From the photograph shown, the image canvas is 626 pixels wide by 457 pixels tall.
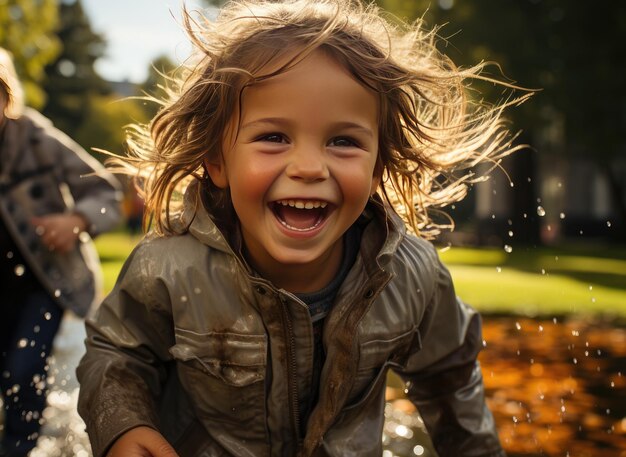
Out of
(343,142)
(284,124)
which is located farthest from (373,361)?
(284,124)

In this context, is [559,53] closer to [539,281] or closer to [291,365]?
[539,281]

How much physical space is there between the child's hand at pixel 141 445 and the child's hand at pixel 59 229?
196cm

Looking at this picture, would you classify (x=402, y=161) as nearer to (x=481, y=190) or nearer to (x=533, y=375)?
(x=533, y=375)

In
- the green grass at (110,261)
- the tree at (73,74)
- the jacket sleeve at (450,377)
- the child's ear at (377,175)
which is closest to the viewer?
the child's ear at (377,175)

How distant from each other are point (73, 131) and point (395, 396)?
134 ft

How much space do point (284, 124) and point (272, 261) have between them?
0.49 m

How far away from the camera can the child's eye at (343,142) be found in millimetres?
2527

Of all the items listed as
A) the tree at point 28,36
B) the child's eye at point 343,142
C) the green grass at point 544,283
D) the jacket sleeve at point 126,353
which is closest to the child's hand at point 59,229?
the jacket sleeve at point 126,353

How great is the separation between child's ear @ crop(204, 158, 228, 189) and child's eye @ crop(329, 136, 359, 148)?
41 cm

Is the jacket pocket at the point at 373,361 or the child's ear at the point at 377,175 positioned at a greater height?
the child's ear at the point at 377,175

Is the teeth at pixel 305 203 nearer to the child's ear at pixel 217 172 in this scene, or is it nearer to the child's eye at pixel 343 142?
the child's eye at pixel 343 142

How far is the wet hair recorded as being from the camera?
3836mm

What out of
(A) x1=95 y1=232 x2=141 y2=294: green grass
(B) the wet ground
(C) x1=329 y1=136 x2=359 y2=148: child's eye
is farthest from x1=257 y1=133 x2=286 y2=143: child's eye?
(A) x1=95 y1=232 x2=141 y2=294: green grass

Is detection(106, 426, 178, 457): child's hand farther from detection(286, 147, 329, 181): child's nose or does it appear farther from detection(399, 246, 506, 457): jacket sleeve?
detection(399, 246, 506, 457): jacket sleeve
